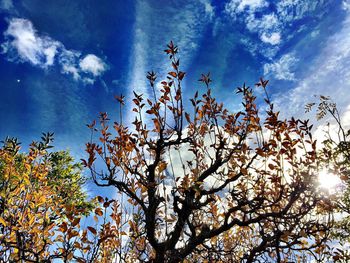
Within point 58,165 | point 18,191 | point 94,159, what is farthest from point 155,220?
point 58,165

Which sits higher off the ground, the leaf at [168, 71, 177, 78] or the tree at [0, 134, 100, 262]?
the leaf at [168, 71, 177, 78]

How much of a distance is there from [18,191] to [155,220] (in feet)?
11.6

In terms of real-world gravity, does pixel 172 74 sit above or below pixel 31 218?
above

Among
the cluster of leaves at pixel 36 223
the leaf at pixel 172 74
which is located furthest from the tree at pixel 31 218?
the leaf at pixel 172 74

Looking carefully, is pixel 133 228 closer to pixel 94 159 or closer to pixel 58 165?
pixel 94 159

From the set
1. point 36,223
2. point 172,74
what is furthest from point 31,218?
point 172,74

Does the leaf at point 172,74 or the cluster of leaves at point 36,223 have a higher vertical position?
the leaf at point 172,74

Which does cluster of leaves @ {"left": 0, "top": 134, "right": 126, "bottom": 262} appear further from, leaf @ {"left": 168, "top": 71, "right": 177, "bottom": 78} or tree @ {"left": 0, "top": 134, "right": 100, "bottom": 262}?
leaf @ {"left": 168, "top": 71, "right": 177, "bottom": 78}

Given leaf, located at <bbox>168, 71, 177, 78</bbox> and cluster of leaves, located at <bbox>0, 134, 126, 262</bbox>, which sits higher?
leaf, located at <bbox>168, 71, 177, 78</bbox>

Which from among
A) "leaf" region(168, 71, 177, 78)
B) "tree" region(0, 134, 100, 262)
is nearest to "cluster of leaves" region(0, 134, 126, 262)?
"tree" region(0, 134, 100, 262)

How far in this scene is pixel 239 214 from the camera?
6492mm

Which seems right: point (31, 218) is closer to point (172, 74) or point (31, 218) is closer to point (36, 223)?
point (36, 223)

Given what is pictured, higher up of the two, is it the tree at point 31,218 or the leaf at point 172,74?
the leaf at point 172,74

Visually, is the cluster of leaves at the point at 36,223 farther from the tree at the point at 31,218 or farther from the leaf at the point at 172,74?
the leaf at the point at 172,74
